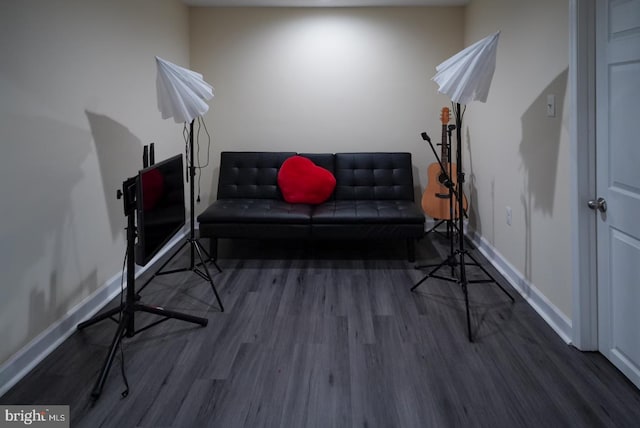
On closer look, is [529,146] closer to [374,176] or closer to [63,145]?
[374,176]

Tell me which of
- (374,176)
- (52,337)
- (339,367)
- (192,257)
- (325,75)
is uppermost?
(325,75)

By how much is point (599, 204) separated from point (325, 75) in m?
3.08

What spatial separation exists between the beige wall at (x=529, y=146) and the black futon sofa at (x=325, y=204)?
70 cm

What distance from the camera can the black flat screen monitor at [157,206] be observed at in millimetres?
2234

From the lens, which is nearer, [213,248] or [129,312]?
[129,312]

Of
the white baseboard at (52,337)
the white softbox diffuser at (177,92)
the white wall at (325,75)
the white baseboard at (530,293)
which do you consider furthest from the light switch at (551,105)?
the white baseboard at (52,337)

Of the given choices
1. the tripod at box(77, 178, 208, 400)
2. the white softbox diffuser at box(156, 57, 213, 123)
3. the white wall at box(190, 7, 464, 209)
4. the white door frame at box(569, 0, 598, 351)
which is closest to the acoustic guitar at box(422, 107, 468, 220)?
the white wall at box(190, 7, 464, 209)

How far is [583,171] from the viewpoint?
2.33 metres

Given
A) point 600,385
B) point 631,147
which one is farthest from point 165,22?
point 600,385

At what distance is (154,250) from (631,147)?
7.43ft

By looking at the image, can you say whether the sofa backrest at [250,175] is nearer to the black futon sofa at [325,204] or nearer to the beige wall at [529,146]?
the black futon sofa at [325,204]

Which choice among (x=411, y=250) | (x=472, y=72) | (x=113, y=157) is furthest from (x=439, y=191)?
(x=113, y=157)

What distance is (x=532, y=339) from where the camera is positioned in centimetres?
255

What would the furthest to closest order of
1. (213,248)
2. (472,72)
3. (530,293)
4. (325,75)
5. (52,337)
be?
(325,75) → (213,248) → (530,293) → (472,72) → (52,337)
